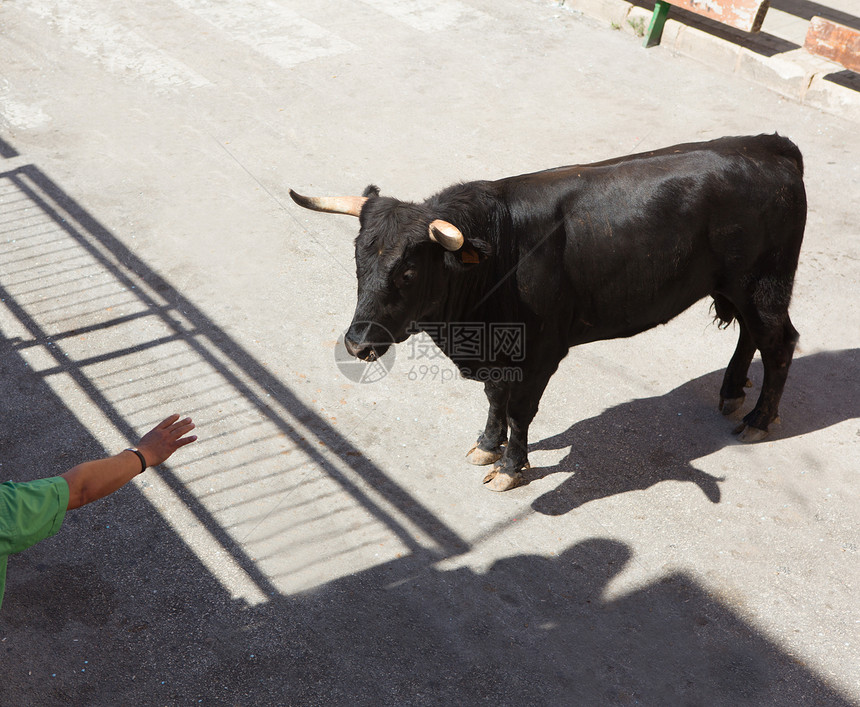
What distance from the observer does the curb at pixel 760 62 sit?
9.41 m

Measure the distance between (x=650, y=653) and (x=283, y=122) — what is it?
7159 mm

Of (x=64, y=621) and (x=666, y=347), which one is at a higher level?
(x=666, y=347)

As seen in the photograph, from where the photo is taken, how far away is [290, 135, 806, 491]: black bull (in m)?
4.41

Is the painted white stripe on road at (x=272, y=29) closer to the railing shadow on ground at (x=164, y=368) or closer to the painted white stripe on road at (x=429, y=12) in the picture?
the painted white stripe on road at (x=429, y=12)

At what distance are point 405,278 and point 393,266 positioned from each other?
12 centimetres

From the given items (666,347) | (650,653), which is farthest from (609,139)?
(650,653)

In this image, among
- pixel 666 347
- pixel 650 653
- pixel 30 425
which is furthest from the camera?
pixel 666 347

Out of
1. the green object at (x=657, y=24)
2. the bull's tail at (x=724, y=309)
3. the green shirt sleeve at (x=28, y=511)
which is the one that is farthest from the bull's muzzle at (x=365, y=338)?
the green object at (x=657, y=24)

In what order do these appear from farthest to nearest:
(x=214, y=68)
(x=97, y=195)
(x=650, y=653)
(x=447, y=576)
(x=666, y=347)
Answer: (x=214, y=68), (x=97, y=195), (x=666, y=347), (x=447, y=576), (x=650, y=653)

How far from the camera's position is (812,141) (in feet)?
29.2

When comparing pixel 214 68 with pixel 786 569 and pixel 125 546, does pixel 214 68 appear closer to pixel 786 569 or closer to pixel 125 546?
pixel 125 546

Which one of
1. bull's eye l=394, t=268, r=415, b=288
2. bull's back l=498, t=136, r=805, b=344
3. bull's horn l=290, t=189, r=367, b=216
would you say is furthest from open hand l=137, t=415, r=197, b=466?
bull's back l=498, t=136, r=805, b=344

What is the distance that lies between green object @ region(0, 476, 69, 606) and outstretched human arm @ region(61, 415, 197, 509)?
0.28ft

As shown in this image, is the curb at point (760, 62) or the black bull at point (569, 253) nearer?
the black bull at point (569, 253)
